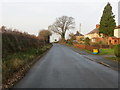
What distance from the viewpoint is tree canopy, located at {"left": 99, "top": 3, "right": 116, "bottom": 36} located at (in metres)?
35.8

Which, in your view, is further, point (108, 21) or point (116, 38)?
point (108, 21)

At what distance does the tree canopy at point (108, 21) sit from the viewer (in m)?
35.8

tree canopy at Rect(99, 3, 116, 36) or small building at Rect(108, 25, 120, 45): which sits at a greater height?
tree canopy at Rect(99, 3, 116, 36)

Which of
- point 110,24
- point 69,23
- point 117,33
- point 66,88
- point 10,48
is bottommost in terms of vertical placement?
point 66,88

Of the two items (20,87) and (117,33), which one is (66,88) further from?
(117,33)

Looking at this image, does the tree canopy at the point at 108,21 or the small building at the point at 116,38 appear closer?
the small building at the point at 116,38

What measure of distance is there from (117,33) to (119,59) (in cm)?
3035

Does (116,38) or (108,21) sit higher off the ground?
(108,21)

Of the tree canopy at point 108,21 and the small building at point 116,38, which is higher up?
the tree canopy at point 108,21

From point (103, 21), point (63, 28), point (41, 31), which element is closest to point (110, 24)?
point (103, 21)

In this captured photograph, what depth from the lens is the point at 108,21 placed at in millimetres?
35594

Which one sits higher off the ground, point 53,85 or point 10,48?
point 10,48

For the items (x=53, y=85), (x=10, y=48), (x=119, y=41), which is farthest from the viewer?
(x=119, y=41)

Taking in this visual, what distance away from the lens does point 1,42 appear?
7484 millimetres
